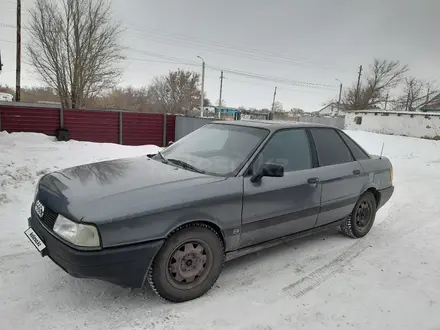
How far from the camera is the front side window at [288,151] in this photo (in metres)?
3.37

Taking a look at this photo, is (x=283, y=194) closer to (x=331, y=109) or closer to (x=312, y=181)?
(x=312, y=181)

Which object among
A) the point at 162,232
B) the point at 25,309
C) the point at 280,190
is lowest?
the point at 25,309

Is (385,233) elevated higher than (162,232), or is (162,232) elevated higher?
(162,232)

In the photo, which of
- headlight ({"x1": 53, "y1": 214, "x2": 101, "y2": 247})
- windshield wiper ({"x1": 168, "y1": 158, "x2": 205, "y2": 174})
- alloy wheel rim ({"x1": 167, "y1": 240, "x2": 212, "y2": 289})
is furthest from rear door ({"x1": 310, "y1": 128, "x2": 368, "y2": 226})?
headlight ({"x1": 53, "y1": 214, "x2": 101, "y2": 247})

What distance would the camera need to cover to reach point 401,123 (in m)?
28.3

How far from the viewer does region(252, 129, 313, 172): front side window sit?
3.37 m

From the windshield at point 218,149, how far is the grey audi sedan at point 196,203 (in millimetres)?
13

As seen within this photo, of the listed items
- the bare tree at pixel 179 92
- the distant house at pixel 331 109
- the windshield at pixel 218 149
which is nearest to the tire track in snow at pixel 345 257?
the windshield at pixel 218 149

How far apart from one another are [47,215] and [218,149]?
1756 millimetres

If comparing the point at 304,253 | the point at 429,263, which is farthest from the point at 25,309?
the point at 429,263

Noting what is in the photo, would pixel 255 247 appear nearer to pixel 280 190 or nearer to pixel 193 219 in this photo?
pixel 280 190

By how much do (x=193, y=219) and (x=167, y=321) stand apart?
2.61 ft

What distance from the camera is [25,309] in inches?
99.5

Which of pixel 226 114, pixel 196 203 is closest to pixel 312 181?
pixel 196 203
